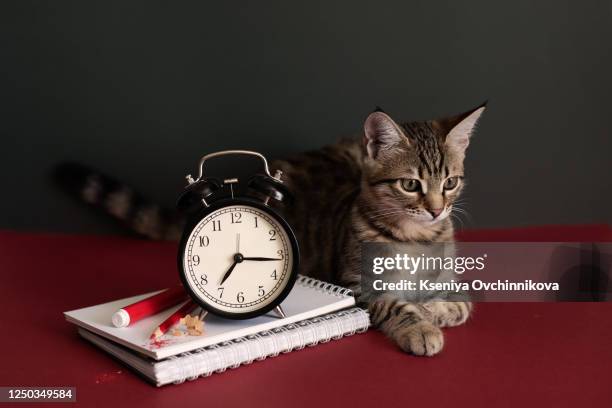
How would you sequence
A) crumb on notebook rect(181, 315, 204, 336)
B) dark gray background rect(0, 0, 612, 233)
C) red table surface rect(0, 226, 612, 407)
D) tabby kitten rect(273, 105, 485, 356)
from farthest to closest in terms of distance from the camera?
dark gray background rect(0, 0, 612, 233) → tabby kitten rect(273, 105, 485, 356) → crumb on notebook rect(181, 315, 204, 336) → red table surface rect(0, 226, 612, 407)

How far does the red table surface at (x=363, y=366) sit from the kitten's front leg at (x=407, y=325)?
21 mm

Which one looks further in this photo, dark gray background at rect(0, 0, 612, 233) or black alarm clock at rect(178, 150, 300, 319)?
dark gray background at rect(0, 0, 612, 233)

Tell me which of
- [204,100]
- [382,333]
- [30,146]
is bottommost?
[382,333]

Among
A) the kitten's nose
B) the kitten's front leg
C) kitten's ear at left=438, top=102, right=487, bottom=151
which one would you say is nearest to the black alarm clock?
the kitten's front leg

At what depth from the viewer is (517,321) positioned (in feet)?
5.21

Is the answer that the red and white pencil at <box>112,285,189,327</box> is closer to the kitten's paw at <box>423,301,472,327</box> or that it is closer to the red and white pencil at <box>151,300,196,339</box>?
the red and white pencil at <box>151,300,196,339</box>

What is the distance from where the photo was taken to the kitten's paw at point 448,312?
156cm

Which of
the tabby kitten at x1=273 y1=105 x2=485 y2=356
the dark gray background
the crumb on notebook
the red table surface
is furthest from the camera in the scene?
the dark gray background

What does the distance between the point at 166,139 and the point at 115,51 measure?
32cm

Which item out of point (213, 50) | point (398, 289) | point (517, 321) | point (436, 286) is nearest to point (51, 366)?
point (398, 289)

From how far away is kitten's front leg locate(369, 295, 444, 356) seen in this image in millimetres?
1396

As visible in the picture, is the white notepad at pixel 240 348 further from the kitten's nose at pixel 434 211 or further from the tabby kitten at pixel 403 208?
the kitten's nose at pixel 434 211

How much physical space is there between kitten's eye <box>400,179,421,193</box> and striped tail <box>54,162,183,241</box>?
942 millimetres

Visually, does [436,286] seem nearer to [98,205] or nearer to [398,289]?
[398,289]
